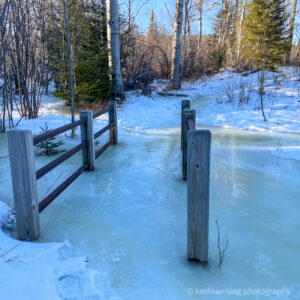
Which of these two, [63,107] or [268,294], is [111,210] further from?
[63,107]

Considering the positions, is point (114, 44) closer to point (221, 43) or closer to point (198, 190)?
point (198, 190)

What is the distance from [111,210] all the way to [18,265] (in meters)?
1.53

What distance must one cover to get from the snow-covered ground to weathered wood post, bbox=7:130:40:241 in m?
0.23

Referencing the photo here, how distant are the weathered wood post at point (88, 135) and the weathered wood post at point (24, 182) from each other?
2274mm

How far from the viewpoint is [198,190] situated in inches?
98.7

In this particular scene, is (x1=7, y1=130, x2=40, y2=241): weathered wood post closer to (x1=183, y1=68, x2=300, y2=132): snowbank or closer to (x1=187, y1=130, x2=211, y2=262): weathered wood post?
(x1=187, y1=130, x2=211, y2=262): weathered wood post

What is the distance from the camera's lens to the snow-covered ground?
235cm

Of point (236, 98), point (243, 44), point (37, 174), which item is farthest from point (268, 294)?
point (243, 44)

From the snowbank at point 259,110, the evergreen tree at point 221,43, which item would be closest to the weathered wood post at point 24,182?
the snowbank at point 259,110

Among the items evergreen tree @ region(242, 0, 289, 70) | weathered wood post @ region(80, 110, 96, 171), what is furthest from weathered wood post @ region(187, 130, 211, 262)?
evergreen tree @ region(242, 0, 289, 70)

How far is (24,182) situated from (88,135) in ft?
8.03

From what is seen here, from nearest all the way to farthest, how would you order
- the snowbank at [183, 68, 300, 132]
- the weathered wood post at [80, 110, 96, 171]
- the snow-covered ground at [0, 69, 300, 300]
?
the snow-covered ground at [0, 69, 300, 300]
the weathered wood post at [80, 110, 96, 171]
the snowbank at [183, 68, 300, 132]

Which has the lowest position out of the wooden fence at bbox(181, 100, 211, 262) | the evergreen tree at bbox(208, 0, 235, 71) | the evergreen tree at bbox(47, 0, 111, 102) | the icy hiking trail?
the icy hiking trail

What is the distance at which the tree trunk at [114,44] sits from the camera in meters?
11.8
